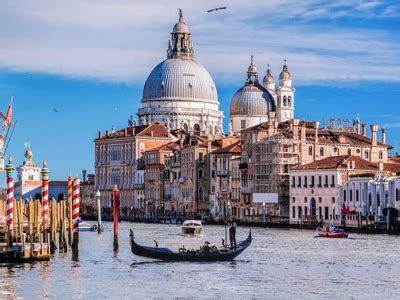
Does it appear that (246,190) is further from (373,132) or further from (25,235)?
(25,235)

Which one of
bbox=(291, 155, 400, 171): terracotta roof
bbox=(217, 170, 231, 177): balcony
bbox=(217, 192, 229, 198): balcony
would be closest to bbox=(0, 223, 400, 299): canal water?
bbox=(291, 155, 400, 171): terracotta roof

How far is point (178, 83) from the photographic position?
377 ft

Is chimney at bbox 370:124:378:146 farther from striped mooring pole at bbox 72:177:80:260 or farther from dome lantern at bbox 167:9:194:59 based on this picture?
striped mooring pole at bbox 72:177:80:260

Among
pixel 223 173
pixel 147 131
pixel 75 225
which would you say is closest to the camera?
pixel 75 225

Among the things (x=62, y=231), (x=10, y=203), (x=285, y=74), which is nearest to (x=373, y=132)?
(x=285, y=74)

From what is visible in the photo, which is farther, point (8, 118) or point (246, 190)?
point (246, 190)

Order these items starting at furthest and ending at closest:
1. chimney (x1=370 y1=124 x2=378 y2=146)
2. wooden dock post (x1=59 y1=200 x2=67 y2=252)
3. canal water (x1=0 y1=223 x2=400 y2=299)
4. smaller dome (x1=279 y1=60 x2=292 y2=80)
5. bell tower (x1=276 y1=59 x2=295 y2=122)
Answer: smaller dome (x1=279 y1=60 x2=292 y2=80) < bell tower (x1=276 y1=59 x2=295 y2=122) < chimney (x1=370 y1=124 x2=378 y2=146) < wooden dock post (x1=59 y1=200 x2=67 y2=252) < canal water (x1=0 y1=223 x2=400 y2=299)

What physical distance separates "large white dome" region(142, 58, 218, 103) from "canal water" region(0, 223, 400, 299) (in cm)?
7017

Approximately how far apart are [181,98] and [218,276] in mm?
82984

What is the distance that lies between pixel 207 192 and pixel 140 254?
183 ft

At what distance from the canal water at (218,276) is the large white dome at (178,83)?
70173 mm

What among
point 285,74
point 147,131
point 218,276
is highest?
point 285,74

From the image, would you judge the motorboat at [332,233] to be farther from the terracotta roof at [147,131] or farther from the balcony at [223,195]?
the terracotta roof at [147,131]

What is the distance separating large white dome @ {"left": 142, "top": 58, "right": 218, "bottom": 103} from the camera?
377 feet
